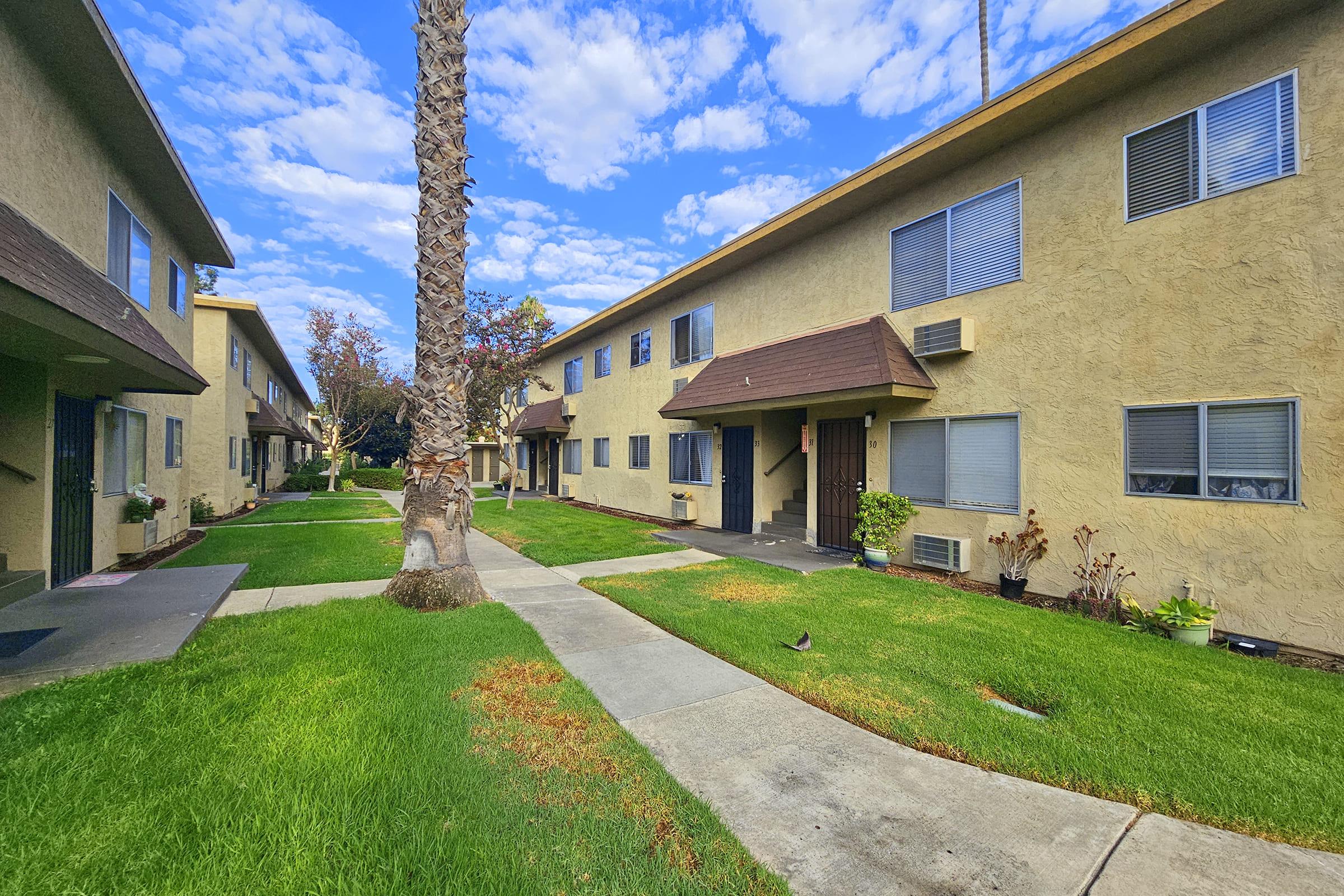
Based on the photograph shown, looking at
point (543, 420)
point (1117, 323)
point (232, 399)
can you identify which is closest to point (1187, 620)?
point (1117, 323)

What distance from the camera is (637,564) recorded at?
9297 mm

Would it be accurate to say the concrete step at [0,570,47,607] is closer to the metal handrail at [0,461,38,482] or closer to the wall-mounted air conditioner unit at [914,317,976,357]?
the metal handrail at [0,461,38,482]

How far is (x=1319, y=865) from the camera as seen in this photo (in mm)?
2441

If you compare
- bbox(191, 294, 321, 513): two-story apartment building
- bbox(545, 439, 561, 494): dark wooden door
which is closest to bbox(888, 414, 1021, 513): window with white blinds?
bbox(191, 294, 321, 513): two-story apartment building

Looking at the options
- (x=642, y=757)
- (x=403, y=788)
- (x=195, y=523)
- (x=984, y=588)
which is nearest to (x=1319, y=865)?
(x=642, y=757)

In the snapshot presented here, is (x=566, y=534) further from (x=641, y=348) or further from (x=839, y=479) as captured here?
(x=641, y=348)

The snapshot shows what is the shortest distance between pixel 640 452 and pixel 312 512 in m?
10.7

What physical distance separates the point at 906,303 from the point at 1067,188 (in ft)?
8.48

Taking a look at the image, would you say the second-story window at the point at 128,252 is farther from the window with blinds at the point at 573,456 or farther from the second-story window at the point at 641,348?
the window with blinds at the point at 573,456

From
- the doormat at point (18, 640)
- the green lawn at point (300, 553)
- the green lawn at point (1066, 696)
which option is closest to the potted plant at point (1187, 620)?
the green lawn at point (1066, 696)

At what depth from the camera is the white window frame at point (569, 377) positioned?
21.0m

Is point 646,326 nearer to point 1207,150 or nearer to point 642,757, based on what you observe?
point 1207,150

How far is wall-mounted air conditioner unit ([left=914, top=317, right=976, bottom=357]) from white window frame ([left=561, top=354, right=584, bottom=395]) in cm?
1436

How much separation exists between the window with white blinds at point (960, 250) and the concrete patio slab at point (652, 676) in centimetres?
681
